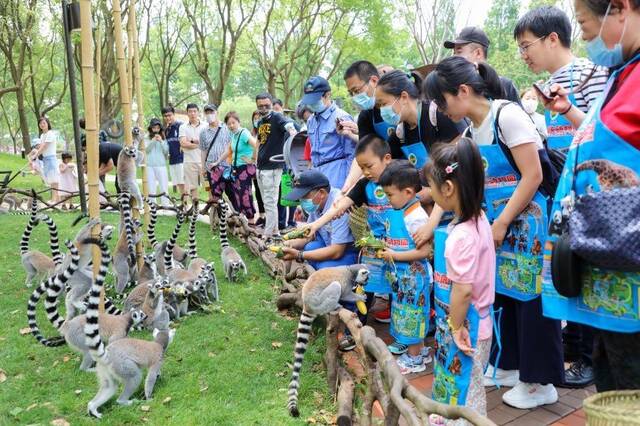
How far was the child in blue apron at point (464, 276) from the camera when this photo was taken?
2.56 m

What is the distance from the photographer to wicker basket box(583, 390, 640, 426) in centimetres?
150

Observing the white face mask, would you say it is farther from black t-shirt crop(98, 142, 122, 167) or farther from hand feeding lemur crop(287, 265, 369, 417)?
black t-shirt crop(98, 142, 122, 167)

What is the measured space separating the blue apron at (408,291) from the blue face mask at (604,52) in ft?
6.34

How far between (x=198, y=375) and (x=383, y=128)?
2.63m

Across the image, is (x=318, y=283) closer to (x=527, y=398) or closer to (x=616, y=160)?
(x=527, y=398)

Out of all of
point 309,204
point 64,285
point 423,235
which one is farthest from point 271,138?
point 423,235

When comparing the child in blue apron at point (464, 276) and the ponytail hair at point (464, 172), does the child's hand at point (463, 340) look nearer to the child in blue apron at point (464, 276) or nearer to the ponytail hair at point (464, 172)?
the child in blue apron at point (464, 276)

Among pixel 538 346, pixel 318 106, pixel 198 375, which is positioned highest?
pixel 318 106

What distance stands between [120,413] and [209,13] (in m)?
23.1

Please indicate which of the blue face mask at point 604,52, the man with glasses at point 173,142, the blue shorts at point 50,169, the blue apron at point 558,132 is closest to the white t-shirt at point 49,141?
the blue shorts at point 50,169

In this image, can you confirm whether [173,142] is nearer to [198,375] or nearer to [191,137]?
[191,137]

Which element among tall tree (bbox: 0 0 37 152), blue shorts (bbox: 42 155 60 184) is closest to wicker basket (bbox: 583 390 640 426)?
blue shorts (bbox: 42 155 60 184)

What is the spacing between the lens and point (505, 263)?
3.18 meters

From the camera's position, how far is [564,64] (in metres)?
3.41
